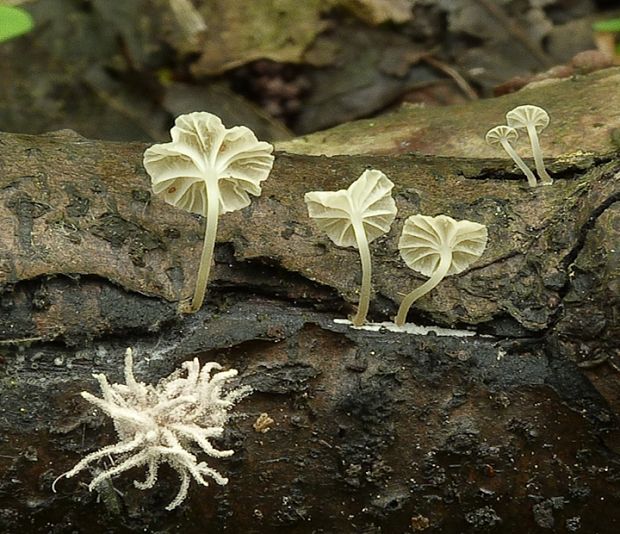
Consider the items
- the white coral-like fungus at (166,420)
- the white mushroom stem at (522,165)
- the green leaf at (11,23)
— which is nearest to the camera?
the white coral-like fungus at (166,420)

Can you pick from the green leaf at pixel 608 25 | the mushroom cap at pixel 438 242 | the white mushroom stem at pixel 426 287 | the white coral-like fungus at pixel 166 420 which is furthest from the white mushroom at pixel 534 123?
the green leaf at pixel 608 25

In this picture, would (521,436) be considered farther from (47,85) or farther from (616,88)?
(47,85)

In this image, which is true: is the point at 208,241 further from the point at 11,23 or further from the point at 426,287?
the point at 11,23

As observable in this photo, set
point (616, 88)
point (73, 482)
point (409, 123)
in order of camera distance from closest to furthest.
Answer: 1. point (73, 482)
2. point (616, 88)
3. point (409, 123)

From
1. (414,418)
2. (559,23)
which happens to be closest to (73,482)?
(414,418)

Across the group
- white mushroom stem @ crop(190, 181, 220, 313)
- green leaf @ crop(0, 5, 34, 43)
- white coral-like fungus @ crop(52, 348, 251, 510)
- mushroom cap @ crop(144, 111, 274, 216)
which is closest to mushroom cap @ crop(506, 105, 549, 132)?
mushroom cap @ crop(144, 111, 274, 216)

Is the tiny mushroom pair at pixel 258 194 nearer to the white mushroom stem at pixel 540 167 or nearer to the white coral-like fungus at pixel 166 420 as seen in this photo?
the white coral-like fungus at pixel 166 420
